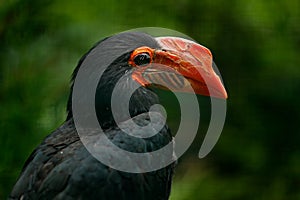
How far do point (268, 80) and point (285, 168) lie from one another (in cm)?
36

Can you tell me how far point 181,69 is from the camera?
2.66m

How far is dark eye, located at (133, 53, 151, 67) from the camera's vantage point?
265 cm

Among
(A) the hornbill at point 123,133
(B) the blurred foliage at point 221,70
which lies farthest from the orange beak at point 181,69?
(B) the blurred foliage at point 221,70

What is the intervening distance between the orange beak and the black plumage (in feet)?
0.12

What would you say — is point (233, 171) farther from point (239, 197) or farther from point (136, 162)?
point (136, 162)

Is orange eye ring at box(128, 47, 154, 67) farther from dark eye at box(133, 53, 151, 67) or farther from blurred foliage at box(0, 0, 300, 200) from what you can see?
blurred foliage at box(0, 0, 300, 200)

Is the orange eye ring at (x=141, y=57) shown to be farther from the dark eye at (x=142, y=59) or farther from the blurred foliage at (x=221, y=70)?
the blurred foliage at (x=221, y=70)

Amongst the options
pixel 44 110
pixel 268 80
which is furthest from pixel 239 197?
pixel 44 110

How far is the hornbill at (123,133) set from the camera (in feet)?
8.01

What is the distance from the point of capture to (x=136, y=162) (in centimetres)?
250

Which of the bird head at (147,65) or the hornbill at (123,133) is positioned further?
the bird head at (147,65)

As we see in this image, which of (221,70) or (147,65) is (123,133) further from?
(221,70)

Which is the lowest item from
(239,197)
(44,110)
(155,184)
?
(239,197)

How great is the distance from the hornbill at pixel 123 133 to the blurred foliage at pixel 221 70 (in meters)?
0.76
